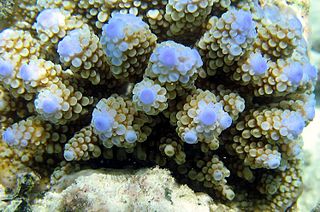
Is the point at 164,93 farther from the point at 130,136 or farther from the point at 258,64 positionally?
the point at 258,64

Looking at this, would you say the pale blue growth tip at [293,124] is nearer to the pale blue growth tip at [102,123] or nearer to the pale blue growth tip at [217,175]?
the pale blue growth tip at [217,175]

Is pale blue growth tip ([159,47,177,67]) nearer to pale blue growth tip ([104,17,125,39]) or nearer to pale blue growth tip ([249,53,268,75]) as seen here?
pale blue growth tip ([104,17,125,39])

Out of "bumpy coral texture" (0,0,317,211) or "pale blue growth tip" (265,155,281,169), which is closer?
"bumpy coral texture" (0,0,317,211)

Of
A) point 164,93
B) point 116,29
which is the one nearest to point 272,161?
point 164,93

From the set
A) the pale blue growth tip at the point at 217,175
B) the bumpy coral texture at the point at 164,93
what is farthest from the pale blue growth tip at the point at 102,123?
the pale blue growth tip at the point at 217,175

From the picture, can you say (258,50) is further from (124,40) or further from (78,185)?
(78,185)

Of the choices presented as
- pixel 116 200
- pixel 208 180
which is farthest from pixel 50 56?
pixel 208 180

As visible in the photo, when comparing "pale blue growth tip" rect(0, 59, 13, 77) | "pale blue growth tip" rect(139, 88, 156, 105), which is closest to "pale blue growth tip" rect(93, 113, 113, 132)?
"pale blue growth tip" rect(139, 88, 156, 105)
